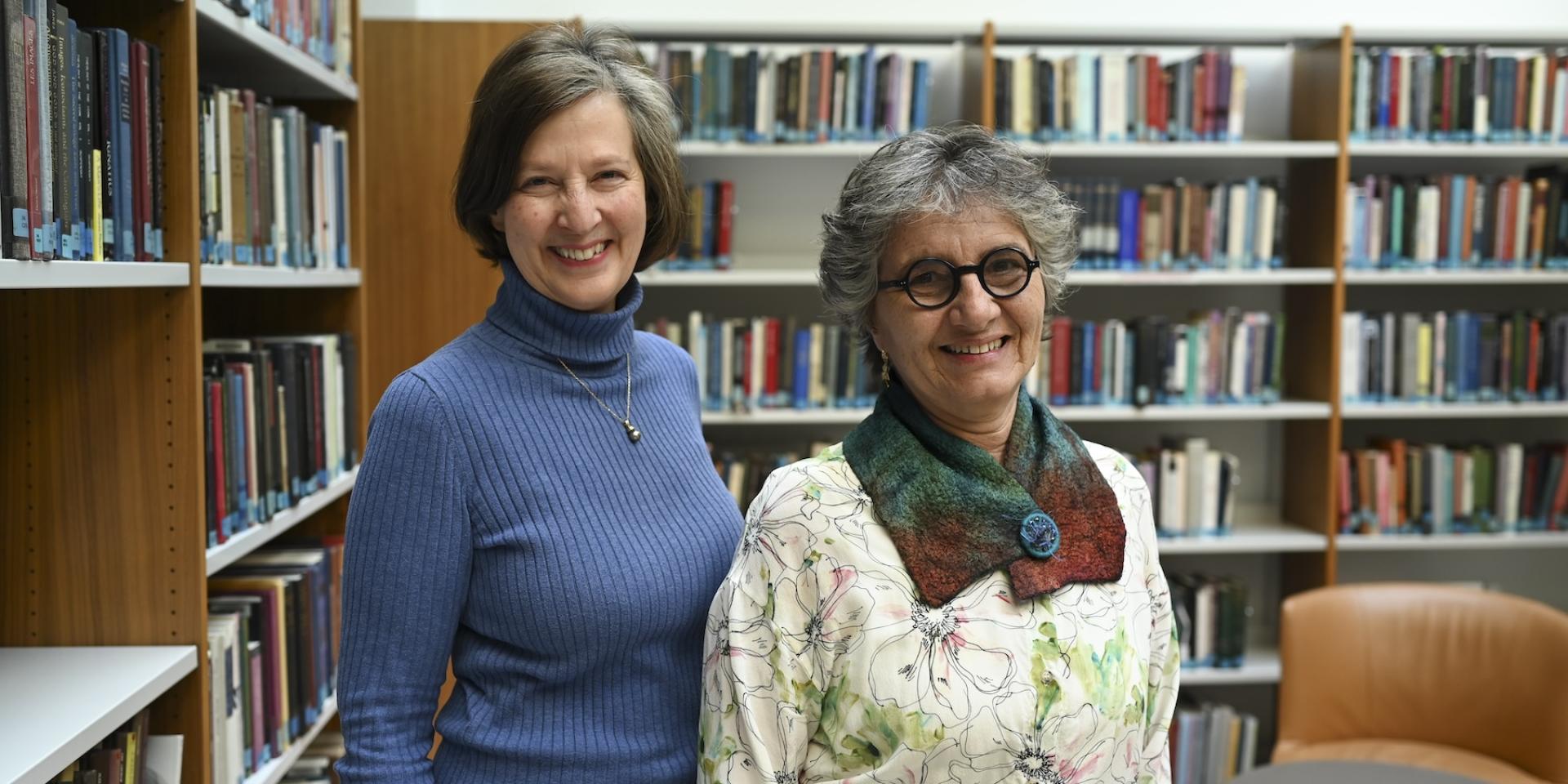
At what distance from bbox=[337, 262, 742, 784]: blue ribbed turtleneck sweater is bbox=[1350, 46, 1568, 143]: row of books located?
10.2ft

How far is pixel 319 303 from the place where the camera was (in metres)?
2.62

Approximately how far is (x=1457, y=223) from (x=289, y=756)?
11.4ft

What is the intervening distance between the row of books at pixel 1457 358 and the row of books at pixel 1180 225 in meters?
0.40

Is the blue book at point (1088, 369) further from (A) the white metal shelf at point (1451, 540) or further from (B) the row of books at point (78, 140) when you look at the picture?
(B) the row of books at point (78, 140)

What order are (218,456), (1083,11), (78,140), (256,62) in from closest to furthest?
1. (78,140)
2. (218,456)
3. (256,62)
4. (1083,11)

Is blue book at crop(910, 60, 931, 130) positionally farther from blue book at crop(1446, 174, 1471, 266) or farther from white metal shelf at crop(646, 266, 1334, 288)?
blue book at crop(1446, 174, 1471, 266)

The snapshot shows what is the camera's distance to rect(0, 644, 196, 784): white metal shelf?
134 centimetres

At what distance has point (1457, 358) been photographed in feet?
12.2

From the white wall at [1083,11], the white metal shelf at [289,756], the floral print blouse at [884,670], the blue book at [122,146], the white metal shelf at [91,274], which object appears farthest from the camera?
the white wall at [1083,11]

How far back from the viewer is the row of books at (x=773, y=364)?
11.6 ft

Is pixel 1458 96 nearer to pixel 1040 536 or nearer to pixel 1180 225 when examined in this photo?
pixel 1180 225

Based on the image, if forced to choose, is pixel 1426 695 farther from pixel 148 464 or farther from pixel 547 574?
pixel 148 464

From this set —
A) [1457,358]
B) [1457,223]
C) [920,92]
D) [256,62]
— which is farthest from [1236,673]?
[256,62]

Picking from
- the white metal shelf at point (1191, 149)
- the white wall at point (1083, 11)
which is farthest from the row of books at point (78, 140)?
the white metal shelf at point (1191, 149)
